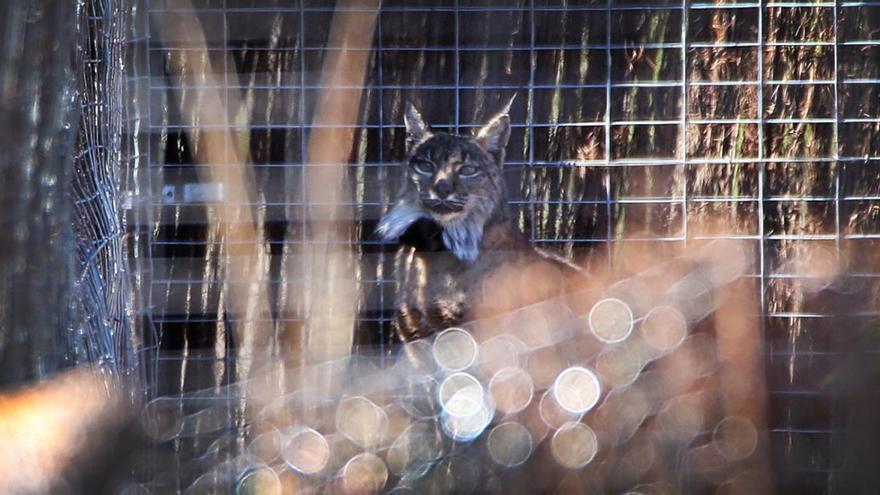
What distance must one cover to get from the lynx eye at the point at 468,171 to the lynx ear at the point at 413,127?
0.09 metres

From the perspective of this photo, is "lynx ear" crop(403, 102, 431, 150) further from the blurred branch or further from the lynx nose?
the blurred branch

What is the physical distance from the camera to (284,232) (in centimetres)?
185

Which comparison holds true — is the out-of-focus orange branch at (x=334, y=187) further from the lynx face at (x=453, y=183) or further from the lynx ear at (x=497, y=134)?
the lynx ear at (x=497, y=134)

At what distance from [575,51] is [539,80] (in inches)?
3.3

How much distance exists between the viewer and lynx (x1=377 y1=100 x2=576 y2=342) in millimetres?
1846

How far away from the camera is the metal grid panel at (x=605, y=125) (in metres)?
1.83

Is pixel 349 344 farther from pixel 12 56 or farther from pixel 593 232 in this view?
pixel 12 56

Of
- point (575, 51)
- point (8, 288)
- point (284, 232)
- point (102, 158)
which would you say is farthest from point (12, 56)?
point (575, 51)

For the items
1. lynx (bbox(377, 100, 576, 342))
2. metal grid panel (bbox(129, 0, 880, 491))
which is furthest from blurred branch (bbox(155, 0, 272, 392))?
lynx (bbox(377, 100, 576, 342))

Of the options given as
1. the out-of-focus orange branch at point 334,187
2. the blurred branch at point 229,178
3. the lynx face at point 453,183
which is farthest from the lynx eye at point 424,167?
the blurred branch at point 229,178

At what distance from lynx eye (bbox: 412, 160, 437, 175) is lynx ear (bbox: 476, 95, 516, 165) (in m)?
0.10

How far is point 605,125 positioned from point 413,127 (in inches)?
14.0

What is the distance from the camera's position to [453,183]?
187 centimetres

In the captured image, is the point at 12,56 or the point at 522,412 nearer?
the point at 12,56
